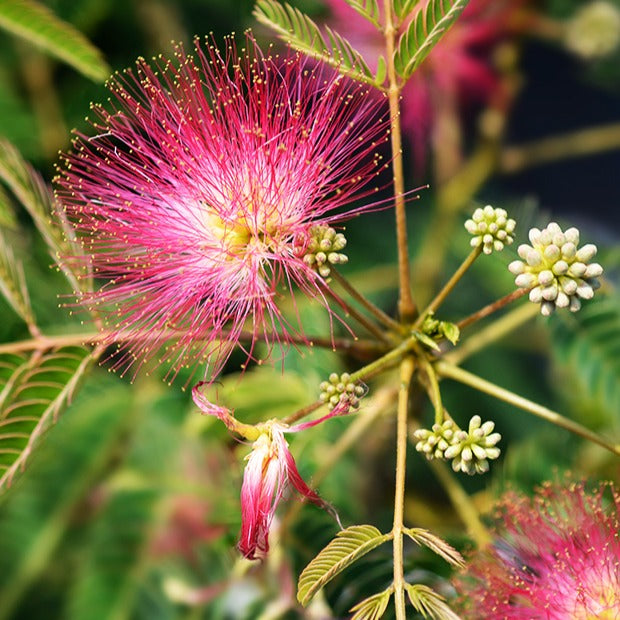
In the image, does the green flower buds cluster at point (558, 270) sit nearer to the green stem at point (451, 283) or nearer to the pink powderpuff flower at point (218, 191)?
the green stem at point (451, 283)

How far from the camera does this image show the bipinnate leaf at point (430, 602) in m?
1.04

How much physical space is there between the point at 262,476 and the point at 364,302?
0.99 ft

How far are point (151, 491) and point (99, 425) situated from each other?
0.20 m

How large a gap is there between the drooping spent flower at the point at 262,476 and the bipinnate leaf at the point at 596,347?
29.4 inches

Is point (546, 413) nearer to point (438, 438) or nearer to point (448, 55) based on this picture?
point (438, 438)

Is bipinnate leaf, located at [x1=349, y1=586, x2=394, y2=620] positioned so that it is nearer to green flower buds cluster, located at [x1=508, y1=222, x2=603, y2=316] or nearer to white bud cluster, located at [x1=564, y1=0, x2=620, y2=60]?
green flower buds cluster, located at [x1=508, y1=222, x2=603, y2=316]

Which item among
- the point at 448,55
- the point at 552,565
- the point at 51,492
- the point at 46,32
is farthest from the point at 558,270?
the point at 51,492

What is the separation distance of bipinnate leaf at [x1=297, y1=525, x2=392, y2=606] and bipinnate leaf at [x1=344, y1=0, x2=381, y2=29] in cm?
71

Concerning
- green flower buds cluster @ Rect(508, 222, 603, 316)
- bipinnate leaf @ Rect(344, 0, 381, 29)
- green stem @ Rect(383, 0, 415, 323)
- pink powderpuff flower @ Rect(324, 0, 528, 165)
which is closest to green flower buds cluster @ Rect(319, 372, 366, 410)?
green stem @ Rect(383, 0, 415, 323)

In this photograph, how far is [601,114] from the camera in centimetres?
300

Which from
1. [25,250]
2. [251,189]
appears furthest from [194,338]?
[25,250]

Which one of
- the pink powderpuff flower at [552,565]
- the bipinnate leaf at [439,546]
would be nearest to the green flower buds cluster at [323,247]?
the bipinnate leaf at [439,546]

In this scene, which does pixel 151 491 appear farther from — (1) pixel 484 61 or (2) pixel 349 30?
(1) pixel 484 61

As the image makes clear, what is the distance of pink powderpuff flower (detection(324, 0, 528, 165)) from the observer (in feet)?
6.85
